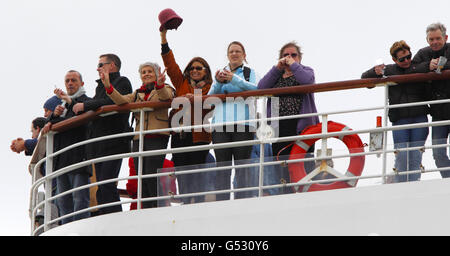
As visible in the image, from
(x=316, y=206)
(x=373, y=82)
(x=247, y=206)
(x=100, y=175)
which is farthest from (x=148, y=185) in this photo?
(x=373, y=82)

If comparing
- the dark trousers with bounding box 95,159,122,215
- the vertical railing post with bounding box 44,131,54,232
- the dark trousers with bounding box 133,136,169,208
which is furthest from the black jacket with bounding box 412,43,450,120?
the vertical railing post with bounding box 44,131,54,232

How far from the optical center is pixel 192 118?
976cm

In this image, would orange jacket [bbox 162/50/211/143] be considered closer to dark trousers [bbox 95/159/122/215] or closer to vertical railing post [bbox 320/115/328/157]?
dark trousers [bbox 95/159/122/215]

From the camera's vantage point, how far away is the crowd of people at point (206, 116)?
9273mm

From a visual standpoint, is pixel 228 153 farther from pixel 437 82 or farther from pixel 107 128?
pixel 437 82

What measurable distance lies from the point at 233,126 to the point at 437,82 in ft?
7.12

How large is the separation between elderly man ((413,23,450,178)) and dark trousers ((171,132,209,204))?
7.75ft

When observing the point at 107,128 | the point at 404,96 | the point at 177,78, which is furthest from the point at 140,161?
the point at 404,96

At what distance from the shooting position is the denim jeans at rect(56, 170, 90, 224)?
1017 centimetres

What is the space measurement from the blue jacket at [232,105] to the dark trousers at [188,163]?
376 mm

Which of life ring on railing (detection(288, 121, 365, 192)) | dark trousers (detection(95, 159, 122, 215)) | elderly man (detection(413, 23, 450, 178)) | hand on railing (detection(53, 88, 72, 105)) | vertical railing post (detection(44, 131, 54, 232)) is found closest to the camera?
elderly man (detection(413, 23, 450, 178))

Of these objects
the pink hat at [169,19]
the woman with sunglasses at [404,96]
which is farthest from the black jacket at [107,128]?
the woman with sunglasses at [404,96]
